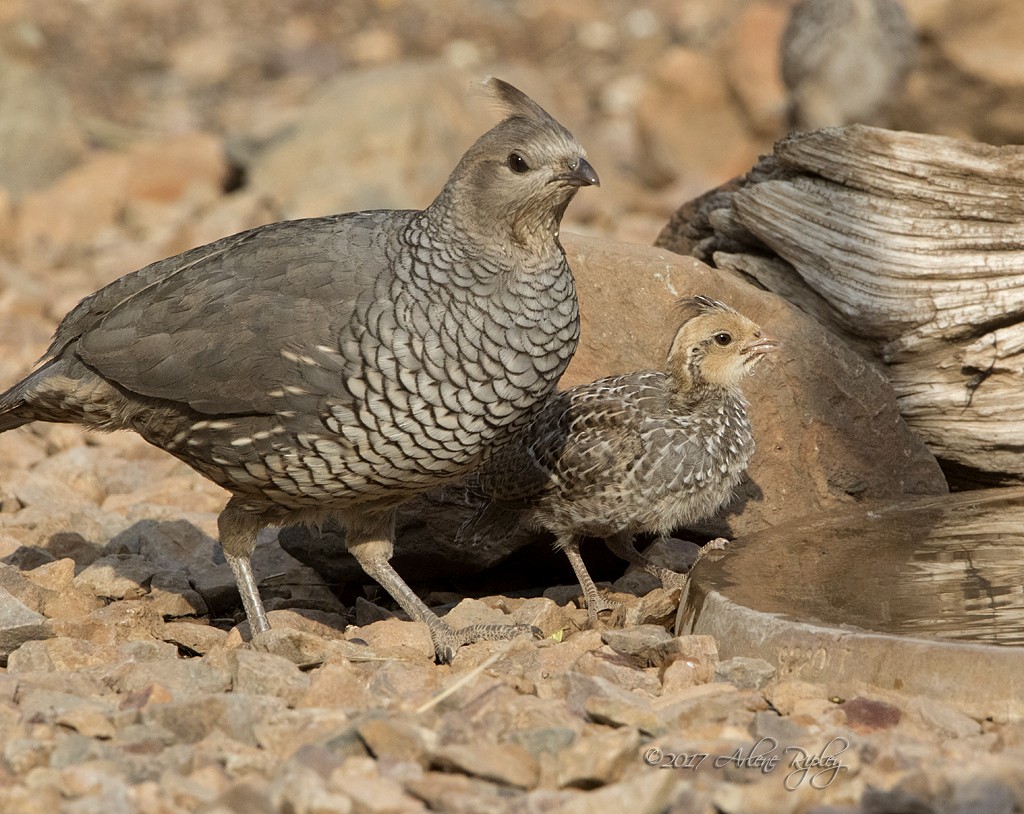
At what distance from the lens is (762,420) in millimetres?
6953

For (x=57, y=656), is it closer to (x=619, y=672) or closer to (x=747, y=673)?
(x=619, y=672)

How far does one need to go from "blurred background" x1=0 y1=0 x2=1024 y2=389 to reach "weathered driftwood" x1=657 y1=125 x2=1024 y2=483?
18.7ft

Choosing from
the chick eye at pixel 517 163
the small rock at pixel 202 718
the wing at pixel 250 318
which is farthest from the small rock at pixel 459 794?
the chick eye at pixel 517 163

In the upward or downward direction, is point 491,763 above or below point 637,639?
above

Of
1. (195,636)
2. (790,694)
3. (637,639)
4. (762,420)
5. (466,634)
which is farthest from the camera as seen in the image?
(762,420)

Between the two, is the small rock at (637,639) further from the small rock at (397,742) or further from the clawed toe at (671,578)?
the small rock at (397,742)

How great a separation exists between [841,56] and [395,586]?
1131 cm

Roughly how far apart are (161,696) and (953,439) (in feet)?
14.4

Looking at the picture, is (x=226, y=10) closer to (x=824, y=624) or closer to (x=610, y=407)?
(x=610, y=407)

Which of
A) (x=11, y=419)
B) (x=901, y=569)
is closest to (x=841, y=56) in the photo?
(x=901, y=569)

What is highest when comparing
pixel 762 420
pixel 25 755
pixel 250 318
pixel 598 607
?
pixel 250 318

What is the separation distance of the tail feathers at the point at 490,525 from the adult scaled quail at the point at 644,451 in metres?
0.03

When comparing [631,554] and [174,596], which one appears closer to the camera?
[174,596]

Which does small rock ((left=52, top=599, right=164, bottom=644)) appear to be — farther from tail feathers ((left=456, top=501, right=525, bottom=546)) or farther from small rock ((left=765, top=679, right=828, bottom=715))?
small rock ((left=765, top=679, right=828, bottom=715))
